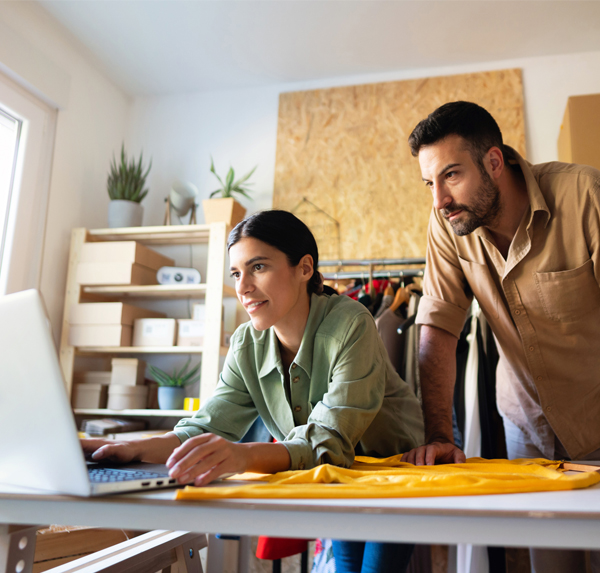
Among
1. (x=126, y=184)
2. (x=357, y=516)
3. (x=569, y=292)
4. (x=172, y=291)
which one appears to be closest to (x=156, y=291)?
(x=172, y=291)

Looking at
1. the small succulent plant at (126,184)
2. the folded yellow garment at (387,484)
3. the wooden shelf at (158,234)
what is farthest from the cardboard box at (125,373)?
the folded yellow garment at (387,484)

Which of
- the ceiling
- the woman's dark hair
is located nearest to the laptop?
the woman's dark hair

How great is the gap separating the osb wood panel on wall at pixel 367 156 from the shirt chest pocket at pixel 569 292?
59.0 inches

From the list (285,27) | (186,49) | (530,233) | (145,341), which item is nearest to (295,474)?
(530,233)

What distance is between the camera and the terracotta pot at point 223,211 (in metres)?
2.87

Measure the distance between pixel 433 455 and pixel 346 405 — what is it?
0.22 m

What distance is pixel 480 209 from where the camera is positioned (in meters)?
1.38

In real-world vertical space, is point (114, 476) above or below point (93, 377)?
below

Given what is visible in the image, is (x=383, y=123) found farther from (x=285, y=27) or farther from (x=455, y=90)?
(x=285, y=27)

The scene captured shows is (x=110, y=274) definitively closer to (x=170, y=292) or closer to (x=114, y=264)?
(x=114, y=264)

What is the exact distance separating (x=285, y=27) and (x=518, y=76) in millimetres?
1321

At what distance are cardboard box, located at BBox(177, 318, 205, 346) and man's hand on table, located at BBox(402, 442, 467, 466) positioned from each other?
1.78m

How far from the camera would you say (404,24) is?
2.82m

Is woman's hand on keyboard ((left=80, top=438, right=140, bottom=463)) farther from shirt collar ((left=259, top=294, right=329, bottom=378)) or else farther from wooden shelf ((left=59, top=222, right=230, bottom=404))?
wooden shelf ((left=59, top=222, right=230, bottom=404))
